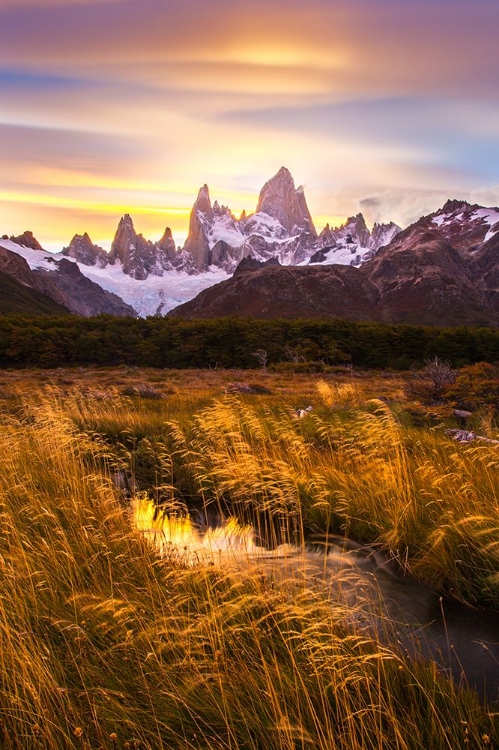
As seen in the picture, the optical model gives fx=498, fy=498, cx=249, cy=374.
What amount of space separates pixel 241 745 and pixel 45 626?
2200 millimetres

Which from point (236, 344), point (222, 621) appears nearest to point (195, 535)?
point (222, 621)

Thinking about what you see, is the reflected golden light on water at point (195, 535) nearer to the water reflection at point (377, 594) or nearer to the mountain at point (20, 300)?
the water reflection at point (377, 594)

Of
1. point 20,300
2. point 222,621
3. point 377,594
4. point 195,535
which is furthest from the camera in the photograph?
point 20,300

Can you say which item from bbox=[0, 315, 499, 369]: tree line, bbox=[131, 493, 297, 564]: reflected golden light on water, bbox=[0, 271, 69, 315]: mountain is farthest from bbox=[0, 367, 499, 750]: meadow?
bbox=[0, 271, 69, 315]: mountain

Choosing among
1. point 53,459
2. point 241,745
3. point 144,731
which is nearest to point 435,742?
point 241,745

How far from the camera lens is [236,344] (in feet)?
222

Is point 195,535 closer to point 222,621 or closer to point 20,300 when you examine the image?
point 222,621

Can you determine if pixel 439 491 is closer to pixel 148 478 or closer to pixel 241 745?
pixel 241 745

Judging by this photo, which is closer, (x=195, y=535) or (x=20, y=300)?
(x=195, y=535)

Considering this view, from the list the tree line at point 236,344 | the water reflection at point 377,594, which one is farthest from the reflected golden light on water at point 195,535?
the tree line at point 236,344

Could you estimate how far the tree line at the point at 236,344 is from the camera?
6388cm

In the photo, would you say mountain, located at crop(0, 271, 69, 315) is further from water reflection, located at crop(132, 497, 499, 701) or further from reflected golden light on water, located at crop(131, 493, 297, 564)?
water reflection, located at crop(132, 497, 499, 701)

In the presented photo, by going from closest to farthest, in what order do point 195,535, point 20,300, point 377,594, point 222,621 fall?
point 222,621
point 377,594
point 195,535
point 20,300

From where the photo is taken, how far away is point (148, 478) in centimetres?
1043
